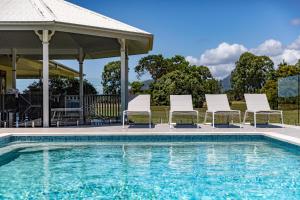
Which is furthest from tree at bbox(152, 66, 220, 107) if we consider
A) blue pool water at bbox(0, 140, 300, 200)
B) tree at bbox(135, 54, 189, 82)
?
blue pool water at bbox(0, 140, 300, 200)

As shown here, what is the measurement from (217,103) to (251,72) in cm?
5038

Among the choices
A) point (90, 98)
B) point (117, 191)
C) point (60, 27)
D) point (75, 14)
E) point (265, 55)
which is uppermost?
point (265, 55)

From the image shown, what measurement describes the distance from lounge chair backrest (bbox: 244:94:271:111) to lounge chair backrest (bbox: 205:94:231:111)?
60 cm

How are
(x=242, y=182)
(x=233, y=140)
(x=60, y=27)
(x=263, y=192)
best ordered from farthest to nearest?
(x=60, y=27) → (x=233, y=140) → (x=242, y=182) → (x=263, y=192)

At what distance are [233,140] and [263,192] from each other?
15.4ft

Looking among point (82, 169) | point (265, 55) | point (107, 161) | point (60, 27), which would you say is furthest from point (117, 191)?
point (265, 55)

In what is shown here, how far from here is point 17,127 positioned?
36.9 feet

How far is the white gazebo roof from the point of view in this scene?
10.7 m

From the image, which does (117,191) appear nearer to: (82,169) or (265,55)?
(82,169)

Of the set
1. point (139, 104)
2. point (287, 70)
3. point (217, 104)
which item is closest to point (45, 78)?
point (139, 104)

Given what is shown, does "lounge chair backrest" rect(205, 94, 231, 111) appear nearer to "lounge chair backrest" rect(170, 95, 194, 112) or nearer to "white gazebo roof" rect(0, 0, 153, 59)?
"lounge chair backrest" rect(170, 95, 194, 112)

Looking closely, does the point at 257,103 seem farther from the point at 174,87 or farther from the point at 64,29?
the point at 174,87

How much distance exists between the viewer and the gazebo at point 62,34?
10719 millimetres

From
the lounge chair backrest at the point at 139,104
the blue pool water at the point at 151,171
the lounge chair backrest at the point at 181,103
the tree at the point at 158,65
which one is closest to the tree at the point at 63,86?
the lounge chair backrest at the point at 139,104
